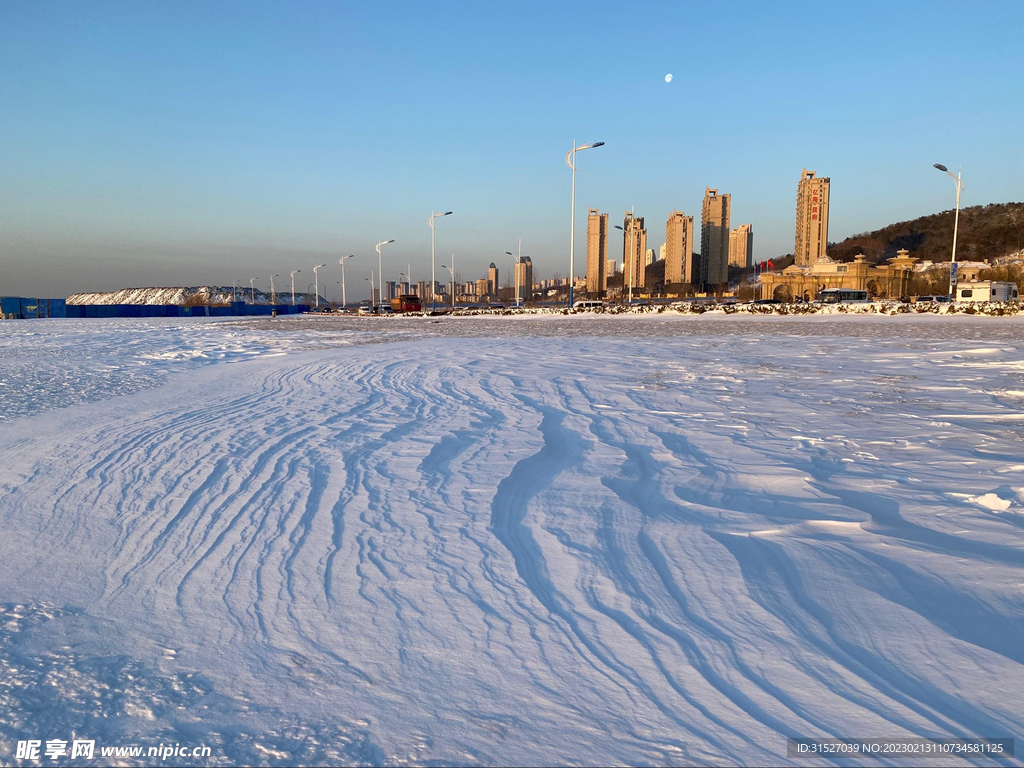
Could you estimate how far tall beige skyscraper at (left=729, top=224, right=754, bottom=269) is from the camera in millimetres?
132750

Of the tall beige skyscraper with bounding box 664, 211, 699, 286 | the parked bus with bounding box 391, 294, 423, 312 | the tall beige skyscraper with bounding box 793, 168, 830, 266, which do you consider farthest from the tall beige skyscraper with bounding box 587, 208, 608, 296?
the parked bus with bounding box 391, 294, 423, 312

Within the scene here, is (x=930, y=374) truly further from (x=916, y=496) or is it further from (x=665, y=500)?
(x=665, y=500)

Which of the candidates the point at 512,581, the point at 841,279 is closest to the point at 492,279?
the point at 841,279

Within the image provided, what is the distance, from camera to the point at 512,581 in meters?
3.06

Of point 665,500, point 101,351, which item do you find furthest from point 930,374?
point 101,351

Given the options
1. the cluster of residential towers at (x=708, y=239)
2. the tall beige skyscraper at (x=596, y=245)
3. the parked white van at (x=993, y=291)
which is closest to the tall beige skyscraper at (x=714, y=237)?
the cluster of residential towers at (x=708, y=239)

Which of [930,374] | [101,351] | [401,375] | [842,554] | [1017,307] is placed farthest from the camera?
[1017,307]

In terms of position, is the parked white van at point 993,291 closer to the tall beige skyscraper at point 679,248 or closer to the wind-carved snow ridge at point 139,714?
the wind-carved snow ridge at point 139,714

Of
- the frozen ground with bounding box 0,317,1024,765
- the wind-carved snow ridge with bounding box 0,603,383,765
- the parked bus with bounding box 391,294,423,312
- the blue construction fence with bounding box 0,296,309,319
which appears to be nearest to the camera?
the wind-carved snow ridge with bounding box 0,603,383,765

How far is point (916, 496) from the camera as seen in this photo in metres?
4.04

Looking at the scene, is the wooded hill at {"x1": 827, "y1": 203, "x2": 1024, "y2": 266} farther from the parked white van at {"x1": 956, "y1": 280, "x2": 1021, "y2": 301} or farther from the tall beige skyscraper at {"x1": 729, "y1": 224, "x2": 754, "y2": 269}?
the parked white van at {"x1": 956, "y1": 280, "x2": 1021, "y2": 301}

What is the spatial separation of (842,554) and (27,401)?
333 inches

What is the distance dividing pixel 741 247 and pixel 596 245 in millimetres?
39931

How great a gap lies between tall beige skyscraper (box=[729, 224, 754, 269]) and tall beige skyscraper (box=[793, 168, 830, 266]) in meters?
19.6
